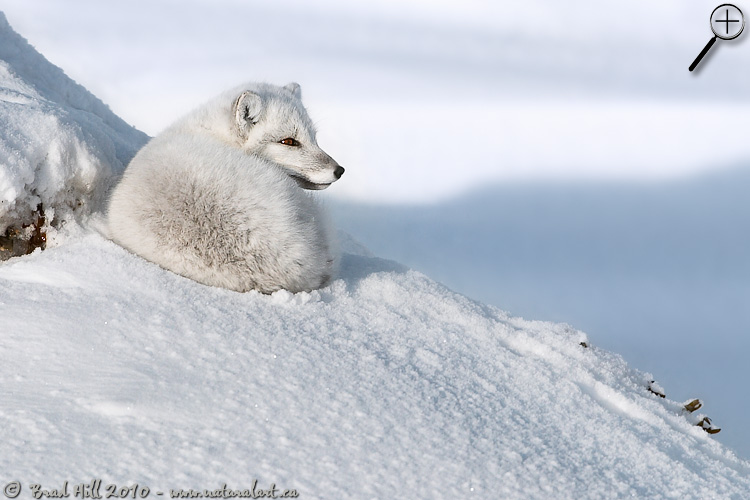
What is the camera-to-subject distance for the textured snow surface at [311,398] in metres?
1.66

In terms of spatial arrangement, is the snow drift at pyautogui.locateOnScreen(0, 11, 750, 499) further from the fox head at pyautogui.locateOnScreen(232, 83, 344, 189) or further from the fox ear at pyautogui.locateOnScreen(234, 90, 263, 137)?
the fox ear at pyautogui.locateOnScreen(234, 90, 263, 137)

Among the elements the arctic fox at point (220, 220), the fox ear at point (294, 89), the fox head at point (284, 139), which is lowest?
the arctic fox at point (220, 220)

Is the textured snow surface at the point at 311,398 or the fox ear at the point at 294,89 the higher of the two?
the fox ear at the point at 294,89

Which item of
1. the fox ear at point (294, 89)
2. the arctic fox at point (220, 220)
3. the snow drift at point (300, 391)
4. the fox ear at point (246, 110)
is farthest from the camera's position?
the fox ear at point (294, 89)

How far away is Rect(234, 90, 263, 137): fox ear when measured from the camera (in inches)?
120

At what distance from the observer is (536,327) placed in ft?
10.2

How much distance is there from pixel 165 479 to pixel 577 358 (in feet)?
5.85

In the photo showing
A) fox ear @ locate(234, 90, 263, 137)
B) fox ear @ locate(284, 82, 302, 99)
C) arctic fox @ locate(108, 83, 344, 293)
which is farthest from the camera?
fox ear @ locate(284, 82, 302, 99)

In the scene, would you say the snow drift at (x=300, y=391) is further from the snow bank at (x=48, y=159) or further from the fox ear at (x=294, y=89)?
the fox ear at (x=294, y=89)

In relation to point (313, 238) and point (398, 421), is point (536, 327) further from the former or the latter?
point (398, 421)

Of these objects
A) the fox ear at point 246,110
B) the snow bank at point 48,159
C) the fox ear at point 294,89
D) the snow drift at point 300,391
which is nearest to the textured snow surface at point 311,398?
the snow drift at point 300,391

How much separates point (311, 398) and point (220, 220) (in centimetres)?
89

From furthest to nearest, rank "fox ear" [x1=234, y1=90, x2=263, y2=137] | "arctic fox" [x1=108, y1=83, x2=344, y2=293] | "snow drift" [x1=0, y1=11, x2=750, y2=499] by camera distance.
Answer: "fox ear" [x1=234, y1=90, x2=263, y2=137] → "arctic fox" [x1=108, y1=83, x2=344, y2=293] → "snow drift" [x1=0, y1=11, x2=750, y2=499]

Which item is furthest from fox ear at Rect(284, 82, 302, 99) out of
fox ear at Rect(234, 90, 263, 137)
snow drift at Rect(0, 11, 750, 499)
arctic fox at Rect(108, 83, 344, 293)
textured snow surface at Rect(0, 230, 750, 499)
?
textured snow surface at Rect(0, 230, 750, 499)
